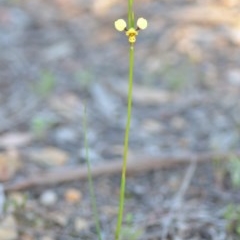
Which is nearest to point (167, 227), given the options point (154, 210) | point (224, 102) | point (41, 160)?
point (154, 210)

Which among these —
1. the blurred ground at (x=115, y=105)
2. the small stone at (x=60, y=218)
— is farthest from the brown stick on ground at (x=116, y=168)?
the small stone at (x=60, y=218)

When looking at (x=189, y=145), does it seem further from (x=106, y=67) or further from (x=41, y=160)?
(x=106, y=67)

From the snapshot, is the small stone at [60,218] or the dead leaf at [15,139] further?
the dead leaf at [15,139]

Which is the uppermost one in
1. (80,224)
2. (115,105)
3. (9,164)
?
(115,105)

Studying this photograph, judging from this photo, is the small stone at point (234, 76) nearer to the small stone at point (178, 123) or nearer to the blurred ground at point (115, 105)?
the blurred ground at point (115, 105)

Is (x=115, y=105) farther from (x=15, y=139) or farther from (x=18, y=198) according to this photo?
(x=18, y=198)

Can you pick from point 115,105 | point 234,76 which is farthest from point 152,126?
point 234,76

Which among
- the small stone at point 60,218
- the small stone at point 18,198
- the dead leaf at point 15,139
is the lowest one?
the small stone at point 60,218
